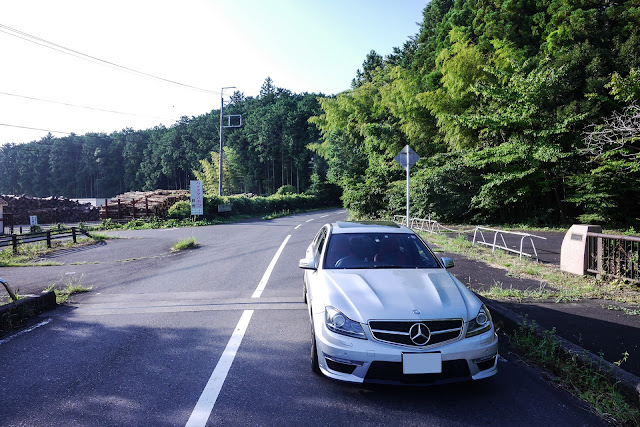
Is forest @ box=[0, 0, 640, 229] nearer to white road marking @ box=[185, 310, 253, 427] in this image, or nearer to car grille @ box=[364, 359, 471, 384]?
car grille @ box=[364, 359, 471, 384]

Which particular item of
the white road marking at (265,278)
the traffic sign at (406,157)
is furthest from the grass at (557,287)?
the white road marking at (265,278)

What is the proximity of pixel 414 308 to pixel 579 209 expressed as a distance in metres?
20.9

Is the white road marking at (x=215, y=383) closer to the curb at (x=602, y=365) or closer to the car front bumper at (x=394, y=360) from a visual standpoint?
the car front bumper at (x=394, y=360)

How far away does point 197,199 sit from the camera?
25.6 metres

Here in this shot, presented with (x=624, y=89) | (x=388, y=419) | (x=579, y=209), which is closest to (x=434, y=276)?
(x=388, y=419)

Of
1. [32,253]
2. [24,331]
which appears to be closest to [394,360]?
[24,331]

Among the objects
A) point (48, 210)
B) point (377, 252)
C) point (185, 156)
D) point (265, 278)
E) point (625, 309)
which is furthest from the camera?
point (185, 156)

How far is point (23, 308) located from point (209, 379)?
3.98m

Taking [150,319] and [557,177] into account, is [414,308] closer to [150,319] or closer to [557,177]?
[150,319]

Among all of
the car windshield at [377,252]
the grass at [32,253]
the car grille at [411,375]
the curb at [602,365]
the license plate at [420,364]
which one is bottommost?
the grass at [32,253]

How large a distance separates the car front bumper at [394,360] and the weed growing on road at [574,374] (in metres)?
0.82

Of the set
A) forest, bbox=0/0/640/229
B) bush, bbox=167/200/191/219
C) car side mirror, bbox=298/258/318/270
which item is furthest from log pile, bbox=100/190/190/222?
car side mirror, bbox=298/258/318/270

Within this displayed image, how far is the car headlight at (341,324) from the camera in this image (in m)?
2.97

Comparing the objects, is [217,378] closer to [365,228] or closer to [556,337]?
[365,228]
